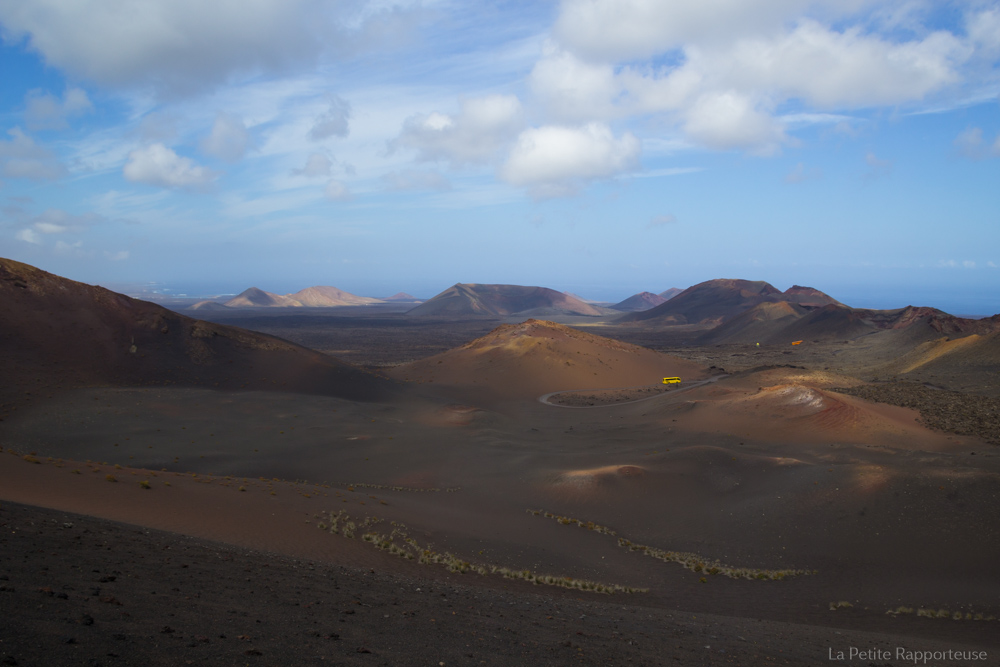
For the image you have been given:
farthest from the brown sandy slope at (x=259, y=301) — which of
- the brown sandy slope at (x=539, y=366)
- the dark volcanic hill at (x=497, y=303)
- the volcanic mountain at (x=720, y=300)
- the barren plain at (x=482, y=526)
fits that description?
the barren plain at (x=482, y=526)

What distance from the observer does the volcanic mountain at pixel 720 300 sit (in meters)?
122

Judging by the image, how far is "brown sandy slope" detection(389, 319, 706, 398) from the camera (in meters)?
42.2

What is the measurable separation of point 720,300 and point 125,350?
124 m

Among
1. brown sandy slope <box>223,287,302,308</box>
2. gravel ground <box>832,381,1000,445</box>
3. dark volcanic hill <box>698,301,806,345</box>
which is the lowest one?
gravel ground <box>832,381,1000,445</box>

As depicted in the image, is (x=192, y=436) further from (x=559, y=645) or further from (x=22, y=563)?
(x=559, y=645)

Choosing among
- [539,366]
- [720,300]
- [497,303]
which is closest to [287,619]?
[539,366]

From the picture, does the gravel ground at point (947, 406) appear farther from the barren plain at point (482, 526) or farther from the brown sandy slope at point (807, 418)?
the brown sandy slope at point (807, 418)

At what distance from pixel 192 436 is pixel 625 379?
3252 centimetres

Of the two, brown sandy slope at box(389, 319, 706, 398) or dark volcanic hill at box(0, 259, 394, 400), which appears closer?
dark volcanic hill at box(0, 259, 394, 400)

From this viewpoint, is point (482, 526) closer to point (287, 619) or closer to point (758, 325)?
point (287, 619)

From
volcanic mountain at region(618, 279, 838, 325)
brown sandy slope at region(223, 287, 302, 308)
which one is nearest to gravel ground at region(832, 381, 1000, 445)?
volcanic mountain at region(618, 279, 838, 325)

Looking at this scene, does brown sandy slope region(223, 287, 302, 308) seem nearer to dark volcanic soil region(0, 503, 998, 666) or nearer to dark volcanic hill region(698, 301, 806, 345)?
dark volcanic hill region(698, 301, 806, 345)

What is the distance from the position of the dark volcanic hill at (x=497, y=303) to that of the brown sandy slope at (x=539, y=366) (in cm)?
9924

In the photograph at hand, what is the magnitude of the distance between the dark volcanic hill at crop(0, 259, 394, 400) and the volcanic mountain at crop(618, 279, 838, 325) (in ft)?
325
